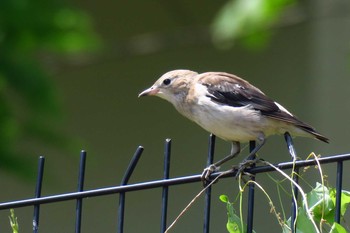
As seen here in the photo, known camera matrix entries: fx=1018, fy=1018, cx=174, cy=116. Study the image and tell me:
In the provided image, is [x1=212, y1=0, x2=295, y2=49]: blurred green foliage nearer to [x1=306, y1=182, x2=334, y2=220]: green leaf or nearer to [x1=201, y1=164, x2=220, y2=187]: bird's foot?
[x1=201, y1=164, x2=220, y2=187]: bird's foot

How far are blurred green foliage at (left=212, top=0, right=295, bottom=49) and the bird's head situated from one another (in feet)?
4.14

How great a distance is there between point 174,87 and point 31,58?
259 cm

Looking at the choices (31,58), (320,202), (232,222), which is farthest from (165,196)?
(31,58)

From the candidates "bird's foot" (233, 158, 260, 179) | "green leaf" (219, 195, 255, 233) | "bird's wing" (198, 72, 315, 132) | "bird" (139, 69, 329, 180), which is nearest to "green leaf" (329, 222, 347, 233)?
"green leaf" (219, 195, 255, 233)

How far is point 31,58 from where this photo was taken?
747cm

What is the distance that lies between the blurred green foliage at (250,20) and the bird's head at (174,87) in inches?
49.6

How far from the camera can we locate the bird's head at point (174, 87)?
506 cm

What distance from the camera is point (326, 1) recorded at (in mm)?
8516

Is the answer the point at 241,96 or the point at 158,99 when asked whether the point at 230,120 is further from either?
the point at 158,99

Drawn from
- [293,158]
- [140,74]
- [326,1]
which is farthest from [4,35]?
[293,158]

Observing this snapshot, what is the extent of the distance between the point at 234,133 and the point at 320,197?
4.16 ft

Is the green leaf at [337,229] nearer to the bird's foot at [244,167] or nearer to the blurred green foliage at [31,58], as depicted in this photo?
the bird's foot at [244,167]

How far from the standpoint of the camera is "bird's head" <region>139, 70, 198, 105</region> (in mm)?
5062

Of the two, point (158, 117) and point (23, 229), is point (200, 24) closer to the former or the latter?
point (158, 117)
